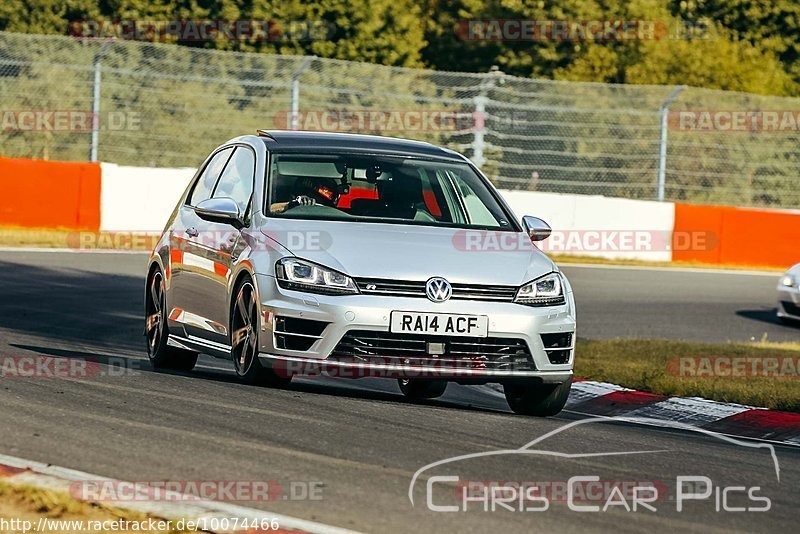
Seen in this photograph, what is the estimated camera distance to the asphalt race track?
19.2ft

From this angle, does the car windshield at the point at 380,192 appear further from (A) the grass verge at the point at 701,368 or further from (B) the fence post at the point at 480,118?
(B) the fence post at the point at 480,118

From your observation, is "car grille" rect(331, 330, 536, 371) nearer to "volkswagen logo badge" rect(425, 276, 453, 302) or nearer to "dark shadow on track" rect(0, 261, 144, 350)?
"volkswagen logo badge" rect(425, 276, 453, 302)

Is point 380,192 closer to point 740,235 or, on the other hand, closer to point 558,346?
point 558,346

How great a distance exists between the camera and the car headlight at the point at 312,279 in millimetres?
8422

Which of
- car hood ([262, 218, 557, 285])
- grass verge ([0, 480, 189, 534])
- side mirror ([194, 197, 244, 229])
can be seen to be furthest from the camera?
side mirror ([194, 197, 244, 229])

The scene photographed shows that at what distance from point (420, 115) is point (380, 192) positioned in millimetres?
19737

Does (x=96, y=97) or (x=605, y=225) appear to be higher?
(x=96, y=97)

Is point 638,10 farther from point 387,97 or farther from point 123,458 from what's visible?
point 123,458

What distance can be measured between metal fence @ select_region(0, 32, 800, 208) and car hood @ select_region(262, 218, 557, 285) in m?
17.7

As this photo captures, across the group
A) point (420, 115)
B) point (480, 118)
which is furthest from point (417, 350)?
point (420, 115)

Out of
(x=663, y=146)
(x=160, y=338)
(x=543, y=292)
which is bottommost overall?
(x=160, y=338)

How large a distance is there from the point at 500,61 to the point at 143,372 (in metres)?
40.2

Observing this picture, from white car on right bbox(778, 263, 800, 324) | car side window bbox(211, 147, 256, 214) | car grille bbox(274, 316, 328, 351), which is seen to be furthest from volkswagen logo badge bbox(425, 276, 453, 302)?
white car on right bbox(778, 263, 800, 324)

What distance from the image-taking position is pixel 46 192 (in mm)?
23953
